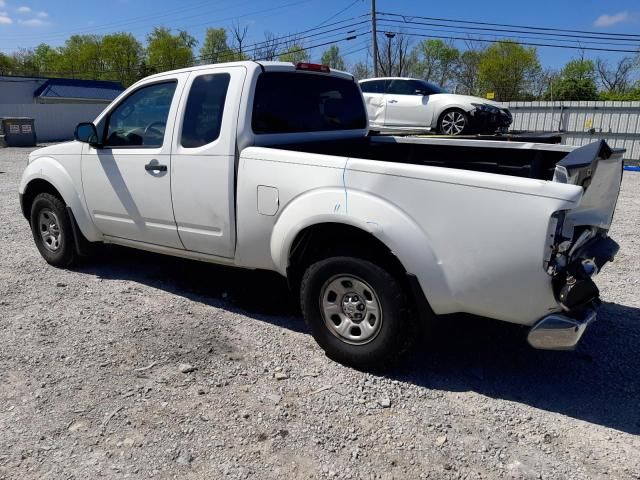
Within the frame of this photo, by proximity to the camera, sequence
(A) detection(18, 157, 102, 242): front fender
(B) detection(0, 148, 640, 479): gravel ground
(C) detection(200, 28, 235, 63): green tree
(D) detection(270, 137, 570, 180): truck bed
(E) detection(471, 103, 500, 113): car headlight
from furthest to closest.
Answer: (C) detection(200, 28, 235, 63): green tree, (E) detection(471, 103, 500, 113): car headlight, (A) detection(18, 157, 102, 242): front fender, (D) detection(270, 137, 570, 180): truck bed, (B) detection(0, 148, 640, 479): gravel ground

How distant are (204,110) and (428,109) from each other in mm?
10154

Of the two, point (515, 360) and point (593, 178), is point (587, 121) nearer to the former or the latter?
point (515, 360)

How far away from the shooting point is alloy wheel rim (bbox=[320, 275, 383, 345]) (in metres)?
3.45

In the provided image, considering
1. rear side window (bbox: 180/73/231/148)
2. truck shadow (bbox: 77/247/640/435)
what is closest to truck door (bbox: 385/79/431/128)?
truck shadow (bbox: 77/247/640/435)

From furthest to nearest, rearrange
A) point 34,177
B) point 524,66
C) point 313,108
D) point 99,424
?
point 524,66 < point 34,177 < point 313,108 < point 99,424

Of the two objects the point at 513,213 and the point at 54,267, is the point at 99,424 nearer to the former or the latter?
the point at 513,213

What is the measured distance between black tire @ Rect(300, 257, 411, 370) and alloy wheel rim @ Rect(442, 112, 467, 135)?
10.4 metres

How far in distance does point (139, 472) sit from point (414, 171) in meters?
2.13

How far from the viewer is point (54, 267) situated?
5.82 metres

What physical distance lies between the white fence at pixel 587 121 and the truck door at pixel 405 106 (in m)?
7.25

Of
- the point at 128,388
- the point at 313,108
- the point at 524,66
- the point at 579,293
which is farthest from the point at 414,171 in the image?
the point at 524,66

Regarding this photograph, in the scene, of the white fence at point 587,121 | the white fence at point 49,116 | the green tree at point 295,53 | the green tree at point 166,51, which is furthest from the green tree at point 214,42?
the white fence at point 587,121

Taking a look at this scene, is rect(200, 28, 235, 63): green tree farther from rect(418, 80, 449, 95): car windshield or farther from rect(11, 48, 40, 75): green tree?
rect(418, 80, 449, 95): car windshield

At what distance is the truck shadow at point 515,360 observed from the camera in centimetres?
333
